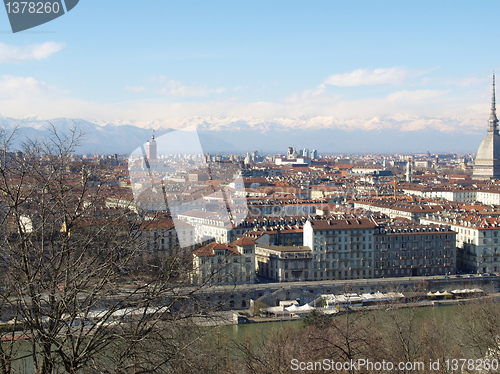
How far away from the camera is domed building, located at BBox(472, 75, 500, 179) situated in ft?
107

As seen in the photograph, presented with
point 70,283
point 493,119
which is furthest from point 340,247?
point 493,119

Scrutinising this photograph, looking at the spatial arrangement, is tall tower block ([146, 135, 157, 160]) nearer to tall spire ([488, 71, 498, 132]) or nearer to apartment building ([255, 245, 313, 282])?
apartment building ([255, 245, 313, 282])

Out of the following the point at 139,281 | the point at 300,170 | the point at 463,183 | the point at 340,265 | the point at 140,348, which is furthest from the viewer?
the point at 300,170

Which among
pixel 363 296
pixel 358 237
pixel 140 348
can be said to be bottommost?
pixel 363 296

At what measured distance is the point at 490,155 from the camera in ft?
107

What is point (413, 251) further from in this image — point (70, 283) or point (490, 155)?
point (490, 155)

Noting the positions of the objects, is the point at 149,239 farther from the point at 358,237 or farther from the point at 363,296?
the point at 358,237

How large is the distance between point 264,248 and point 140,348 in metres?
9.60

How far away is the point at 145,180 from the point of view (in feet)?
32.9

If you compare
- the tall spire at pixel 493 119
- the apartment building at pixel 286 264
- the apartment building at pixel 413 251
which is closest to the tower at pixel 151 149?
the apartment building at pixel 286 264

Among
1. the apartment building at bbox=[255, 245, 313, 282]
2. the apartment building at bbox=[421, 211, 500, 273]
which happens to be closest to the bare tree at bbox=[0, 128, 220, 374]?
the apartment building at bbox=[255, 245, 313, 282]

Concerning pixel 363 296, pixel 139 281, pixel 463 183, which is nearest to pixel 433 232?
pixel 363 296

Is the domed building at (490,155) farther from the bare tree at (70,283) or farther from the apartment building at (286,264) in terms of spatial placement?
the bare tree at (70,283)

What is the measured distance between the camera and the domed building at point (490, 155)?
32.5 m
